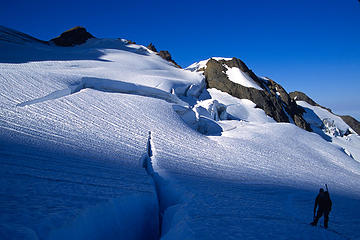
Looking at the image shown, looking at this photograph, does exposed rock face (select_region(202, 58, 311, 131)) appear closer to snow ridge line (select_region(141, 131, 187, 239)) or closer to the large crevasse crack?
the large crevasse crack

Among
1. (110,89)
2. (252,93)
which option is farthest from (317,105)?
(110,89)

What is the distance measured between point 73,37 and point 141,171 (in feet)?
150

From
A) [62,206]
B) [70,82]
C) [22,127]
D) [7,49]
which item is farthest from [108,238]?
[7,49]

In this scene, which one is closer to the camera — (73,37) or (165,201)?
(165,201)

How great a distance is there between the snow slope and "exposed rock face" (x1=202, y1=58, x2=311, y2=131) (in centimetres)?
1328

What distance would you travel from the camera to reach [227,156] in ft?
34.9

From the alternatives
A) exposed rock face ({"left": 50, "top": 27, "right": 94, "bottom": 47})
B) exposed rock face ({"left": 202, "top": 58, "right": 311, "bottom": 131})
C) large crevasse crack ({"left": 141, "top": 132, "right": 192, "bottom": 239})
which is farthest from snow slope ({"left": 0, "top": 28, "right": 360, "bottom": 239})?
exposed rock face ({"left": 50, "top": 27, "right": 94, "bottom": 47})

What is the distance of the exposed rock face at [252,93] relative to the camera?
2928cm

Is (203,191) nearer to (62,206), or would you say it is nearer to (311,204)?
(311,204)

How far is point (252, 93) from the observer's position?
29.6 meters

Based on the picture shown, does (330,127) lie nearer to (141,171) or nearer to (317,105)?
(317,105)

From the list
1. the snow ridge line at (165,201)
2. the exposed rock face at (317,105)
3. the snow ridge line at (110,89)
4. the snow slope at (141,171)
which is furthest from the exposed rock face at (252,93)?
the snow ridge line at (165,201)

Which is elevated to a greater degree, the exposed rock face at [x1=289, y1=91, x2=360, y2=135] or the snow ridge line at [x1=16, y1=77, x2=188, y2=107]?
the exposed rock face at [x1=289, y1=91, x2=360, y2=135]

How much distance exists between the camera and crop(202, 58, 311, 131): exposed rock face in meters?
29.3
